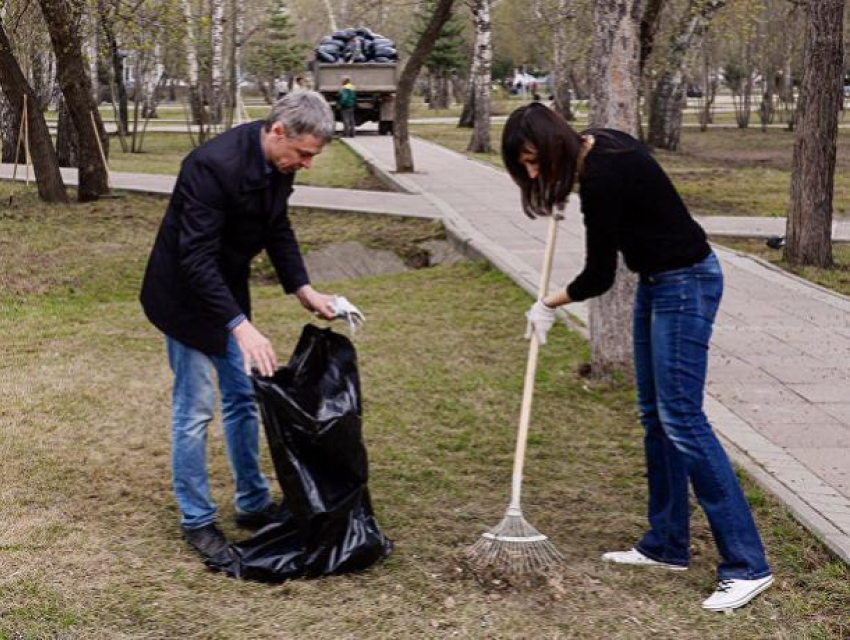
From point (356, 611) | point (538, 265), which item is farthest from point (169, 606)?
point (538, 265)

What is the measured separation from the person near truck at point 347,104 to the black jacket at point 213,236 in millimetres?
26162

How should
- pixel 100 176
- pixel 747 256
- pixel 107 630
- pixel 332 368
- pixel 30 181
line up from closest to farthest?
pixel 107 630 < pixel 332 368 < pixel 747 256 < pixel 100 176 < pixel 30 181

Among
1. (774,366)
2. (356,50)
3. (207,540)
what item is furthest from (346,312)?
(356,50)

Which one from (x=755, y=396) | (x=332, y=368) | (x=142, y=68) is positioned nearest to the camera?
(x=332, y=368)

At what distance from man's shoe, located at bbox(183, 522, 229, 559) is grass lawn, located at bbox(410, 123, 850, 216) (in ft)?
39.9

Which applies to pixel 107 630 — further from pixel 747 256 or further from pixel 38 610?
pixel 747 256

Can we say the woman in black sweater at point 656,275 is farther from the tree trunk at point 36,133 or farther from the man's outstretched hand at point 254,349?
the tree trunk at point 36,133

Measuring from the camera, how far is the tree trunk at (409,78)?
57.8 ft

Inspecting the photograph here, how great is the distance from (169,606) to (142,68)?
99.9 ft

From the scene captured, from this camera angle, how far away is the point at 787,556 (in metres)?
4.54

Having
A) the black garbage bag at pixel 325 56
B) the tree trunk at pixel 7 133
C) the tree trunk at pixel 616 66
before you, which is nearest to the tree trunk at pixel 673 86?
the black garbage bag at pixel 325 56

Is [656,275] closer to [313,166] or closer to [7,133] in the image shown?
[313,166]

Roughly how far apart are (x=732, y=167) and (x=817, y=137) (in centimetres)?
1266

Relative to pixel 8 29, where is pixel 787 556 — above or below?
below
